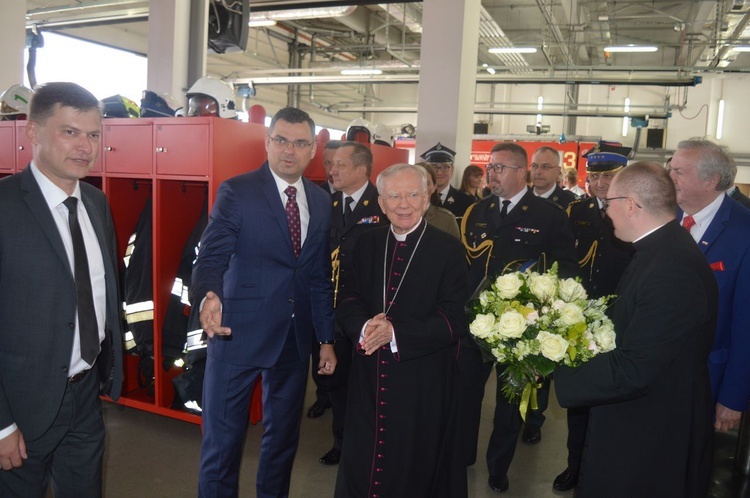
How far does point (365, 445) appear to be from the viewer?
253cm

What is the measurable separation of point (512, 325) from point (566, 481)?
2.12 meters

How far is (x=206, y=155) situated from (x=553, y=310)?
8.22 feet

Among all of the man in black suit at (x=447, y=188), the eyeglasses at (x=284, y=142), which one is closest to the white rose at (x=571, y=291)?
the eyeglasses at (x=284, y=142)

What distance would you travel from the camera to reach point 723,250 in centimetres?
265

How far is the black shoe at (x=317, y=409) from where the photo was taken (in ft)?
15.0

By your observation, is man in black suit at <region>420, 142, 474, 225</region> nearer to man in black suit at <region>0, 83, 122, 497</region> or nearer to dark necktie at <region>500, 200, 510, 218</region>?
dark necktie at <region>500, 200, 510, 218</region>

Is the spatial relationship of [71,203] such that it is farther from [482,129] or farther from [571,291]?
[482,129]

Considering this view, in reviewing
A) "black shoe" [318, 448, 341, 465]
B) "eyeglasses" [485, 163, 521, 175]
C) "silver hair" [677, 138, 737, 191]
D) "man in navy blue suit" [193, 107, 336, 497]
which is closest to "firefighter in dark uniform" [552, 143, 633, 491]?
"eyeglasses" [485, 163, 521, 175]

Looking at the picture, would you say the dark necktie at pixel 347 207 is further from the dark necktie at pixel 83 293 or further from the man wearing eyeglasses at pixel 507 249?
the dark necktie at pixel 83 293

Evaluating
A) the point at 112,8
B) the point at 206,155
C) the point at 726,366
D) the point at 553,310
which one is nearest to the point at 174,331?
the point at 206,155

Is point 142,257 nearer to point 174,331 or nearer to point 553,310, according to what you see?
point 174,331

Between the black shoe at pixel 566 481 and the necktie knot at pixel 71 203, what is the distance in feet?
10.2

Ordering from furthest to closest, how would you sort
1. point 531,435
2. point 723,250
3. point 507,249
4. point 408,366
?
point 531,435 → point 507,249 → point 723,250 → point 408,366

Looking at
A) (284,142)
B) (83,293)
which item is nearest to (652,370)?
(284,142)
